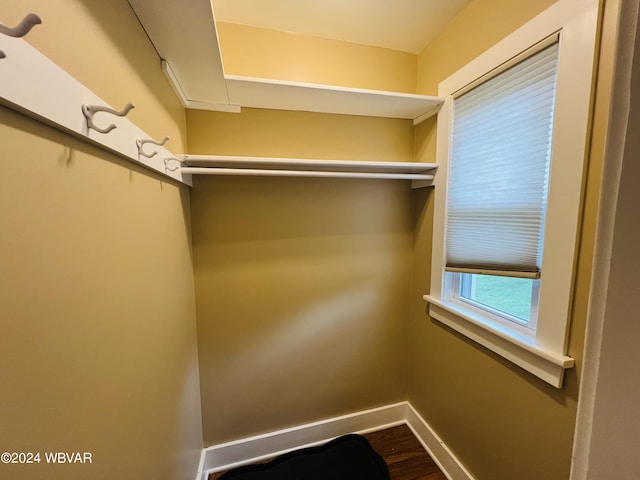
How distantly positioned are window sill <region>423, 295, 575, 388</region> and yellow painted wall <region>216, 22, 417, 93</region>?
1.44 m

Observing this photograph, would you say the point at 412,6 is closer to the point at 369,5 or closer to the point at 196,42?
the point at 369,5

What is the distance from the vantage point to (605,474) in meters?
0.36

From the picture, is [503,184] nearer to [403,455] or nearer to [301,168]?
[301,168]

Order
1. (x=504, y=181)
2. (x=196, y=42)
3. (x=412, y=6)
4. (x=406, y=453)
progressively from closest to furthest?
(x=196, y=42) → (x=504, y=181) → (x=412, y=6) → (x=406, y=453)

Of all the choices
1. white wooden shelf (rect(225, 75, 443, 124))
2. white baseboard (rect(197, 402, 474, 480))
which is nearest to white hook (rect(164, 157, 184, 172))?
white wooden shelf (rect(225, 75, 443, 124))

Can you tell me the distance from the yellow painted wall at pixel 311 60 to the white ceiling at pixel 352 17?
1.8 inches

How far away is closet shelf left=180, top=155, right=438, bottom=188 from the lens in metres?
1.24

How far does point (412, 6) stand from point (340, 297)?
165 centimetres

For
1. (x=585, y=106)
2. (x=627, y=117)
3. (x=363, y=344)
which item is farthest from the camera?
(x=363, y=344)

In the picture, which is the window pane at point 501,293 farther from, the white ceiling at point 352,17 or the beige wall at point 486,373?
the white ceiling at point 352,17

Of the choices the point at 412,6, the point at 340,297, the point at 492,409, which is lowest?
the point at 492,409

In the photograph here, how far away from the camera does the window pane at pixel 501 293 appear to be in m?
1.10

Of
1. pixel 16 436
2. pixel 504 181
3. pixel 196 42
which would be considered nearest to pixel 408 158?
pixel 504 181

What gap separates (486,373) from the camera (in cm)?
122
